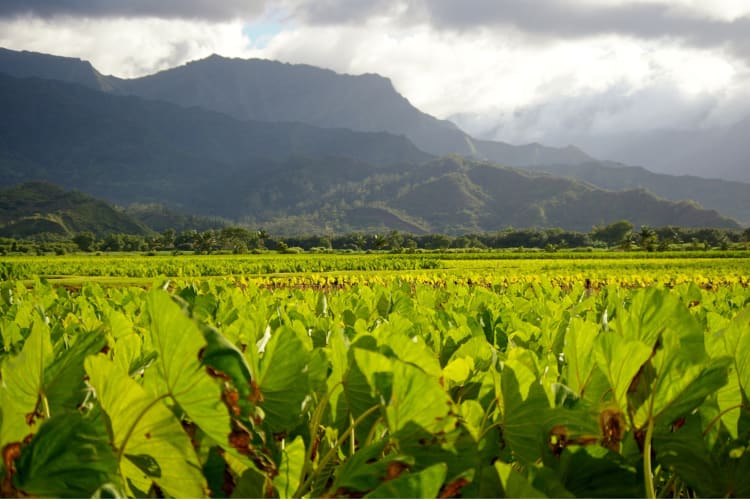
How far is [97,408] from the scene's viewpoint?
0.71 m

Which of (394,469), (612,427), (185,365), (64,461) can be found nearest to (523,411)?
(612,427)

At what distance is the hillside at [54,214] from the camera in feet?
387

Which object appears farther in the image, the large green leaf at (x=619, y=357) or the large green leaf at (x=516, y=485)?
the large green leaf at (x=619, y=357)

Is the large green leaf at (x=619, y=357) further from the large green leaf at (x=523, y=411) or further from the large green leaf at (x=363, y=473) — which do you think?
the large green leaf at (x=363, y=473)

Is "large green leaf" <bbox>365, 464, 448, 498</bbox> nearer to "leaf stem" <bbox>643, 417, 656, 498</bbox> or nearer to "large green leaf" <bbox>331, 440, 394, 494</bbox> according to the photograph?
"large green leaf" <bbox>331, 440, 394, 494</bbox>

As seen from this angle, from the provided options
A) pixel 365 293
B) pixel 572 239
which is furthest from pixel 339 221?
pixel 365 293

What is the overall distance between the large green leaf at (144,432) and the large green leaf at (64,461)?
41 millimetres

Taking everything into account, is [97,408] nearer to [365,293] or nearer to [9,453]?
[9,453]

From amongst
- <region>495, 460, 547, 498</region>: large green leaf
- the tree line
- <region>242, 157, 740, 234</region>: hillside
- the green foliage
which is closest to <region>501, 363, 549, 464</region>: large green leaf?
the green foliage

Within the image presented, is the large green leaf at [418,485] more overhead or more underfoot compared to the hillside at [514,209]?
more underfoot

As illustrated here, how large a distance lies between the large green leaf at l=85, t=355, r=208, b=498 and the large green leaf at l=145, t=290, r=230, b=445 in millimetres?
31

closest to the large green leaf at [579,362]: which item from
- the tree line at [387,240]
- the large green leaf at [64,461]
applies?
the large green leaf at [64,461]

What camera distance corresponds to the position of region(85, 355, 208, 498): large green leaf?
0.63 meters

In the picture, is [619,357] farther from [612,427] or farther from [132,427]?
[132,427]
